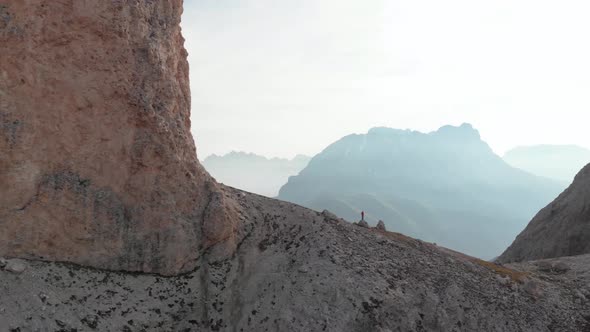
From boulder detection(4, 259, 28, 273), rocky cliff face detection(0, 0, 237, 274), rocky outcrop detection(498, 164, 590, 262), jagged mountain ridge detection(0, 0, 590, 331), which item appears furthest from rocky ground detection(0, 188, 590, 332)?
rocky outcrop detection(498, 164, 590, 262)

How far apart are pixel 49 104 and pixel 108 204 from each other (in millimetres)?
10888

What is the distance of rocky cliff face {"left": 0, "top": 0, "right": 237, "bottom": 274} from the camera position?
117ft

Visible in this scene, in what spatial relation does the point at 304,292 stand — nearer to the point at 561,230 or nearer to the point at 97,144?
the point at 97,144

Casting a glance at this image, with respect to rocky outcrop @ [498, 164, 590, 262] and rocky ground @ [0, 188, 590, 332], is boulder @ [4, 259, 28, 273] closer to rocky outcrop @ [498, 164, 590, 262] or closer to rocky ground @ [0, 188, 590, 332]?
rocky ground @ [0, 188, 590, 332]

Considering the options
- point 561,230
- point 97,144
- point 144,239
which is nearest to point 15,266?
point 144,239

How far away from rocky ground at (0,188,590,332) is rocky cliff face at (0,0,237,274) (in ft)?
9.53

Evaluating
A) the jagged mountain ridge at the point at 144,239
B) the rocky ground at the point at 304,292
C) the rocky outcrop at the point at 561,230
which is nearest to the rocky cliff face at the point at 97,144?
the jagged mountain ridge at the point at 144,239

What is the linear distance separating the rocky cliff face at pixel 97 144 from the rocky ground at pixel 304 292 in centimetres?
291

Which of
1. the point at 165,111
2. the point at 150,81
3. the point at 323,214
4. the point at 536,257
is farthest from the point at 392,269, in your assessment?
the point at 536,257

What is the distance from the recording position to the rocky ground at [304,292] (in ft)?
113

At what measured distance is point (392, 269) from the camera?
43.4m

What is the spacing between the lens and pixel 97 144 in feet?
130

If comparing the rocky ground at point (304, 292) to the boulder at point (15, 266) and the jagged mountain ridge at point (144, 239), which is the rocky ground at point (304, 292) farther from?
the boulder at point (15, 266)

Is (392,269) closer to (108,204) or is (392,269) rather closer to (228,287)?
(228,287)
